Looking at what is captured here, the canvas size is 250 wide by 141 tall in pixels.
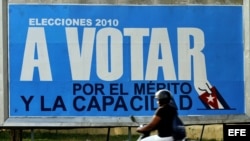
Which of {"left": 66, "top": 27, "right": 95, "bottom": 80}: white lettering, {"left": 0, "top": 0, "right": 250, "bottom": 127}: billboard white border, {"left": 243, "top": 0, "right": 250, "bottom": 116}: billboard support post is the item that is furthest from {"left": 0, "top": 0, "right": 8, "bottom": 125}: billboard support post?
{"left": 243, "top": 0, "right": 250, "bottom": 116}: billboard support post

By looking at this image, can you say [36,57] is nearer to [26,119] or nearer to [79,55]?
[79,55]

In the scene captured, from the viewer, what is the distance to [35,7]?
57.5ft

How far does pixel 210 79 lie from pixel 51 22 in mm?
4093

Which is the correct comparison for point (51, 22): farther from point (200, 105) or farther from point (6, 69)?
point (200, 105)

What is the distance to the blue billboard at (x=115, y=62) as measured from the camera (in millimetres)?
17391

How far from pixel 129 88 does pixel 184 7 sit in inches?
94.7

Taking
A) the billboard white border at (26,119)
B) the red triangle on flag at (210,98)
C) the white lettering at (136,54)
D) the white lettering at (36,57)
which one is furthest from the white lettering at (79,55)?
the red triangle on flag at (210,98)

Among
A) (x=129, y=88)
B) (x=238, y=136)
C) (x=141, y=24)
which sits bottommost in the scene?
(x=238, y=136)

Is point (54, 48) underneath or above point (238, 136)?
above

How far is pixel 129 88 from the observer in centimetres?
1747

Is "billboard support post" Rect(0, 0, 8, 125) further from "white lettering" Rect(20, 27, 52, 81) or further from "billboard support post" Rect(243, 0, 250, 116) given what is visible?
"billboard support post" Rect(243, 0, 250, 116)

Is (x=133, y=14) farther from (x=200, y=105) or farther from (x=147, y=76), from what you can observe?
(x=200, y=105)

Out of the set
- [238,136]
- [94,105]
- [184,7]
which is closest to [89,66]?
[94,105]

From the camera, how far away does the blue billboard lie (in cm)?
1739
